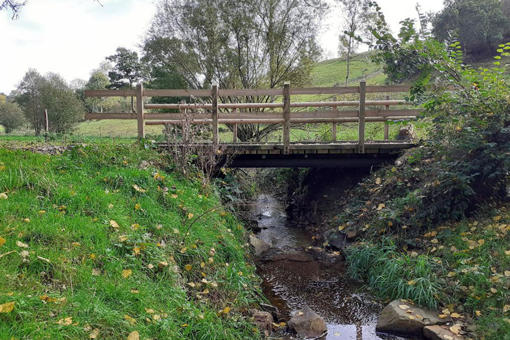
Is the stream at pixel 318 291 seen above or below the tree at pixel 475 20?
below

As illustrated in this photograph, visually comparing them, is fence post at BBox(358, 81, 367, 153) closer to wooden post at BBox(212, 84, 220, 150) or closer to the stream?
the stream

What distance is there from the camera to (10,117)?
20.1m

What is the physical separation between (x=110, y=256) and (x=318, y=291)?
3.32 m

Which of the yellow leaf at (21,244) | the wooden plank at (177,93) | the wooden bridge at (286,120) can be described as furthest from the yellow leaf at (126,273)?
the wooden plank at (177,93)

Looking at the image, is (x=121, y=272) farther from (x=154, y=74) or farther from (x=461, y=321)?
(x=154, y=74)

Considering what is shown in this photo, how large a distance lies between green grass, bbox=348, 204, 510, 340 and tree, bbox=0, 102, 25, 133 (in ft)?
67.3

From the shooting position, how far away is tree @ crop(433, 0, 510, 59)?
943 inches

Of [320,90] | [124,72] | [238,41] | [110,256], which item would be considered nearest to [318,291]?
[110,256]

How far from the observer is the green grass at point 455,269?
445 cm

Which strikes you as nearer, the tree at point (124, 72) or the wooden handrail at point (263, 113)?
the wooden handrail at point (263, 113)

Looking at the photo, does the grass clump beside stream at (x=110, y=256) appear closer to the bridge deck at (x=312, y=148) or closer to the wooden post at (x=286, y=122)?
the bridge deck at (x=312, y=148)

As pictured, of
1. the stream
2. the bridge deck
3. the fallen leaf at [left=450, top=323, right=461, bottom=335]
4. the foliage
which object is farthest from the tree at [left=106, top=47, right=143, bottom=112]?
the fallen leaf at [left=450, top=323, right=461, bottom=335]

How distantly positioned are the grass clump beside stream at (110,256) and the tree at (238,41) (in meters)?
7.32

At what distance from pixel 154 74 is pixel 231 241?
32.1ft
